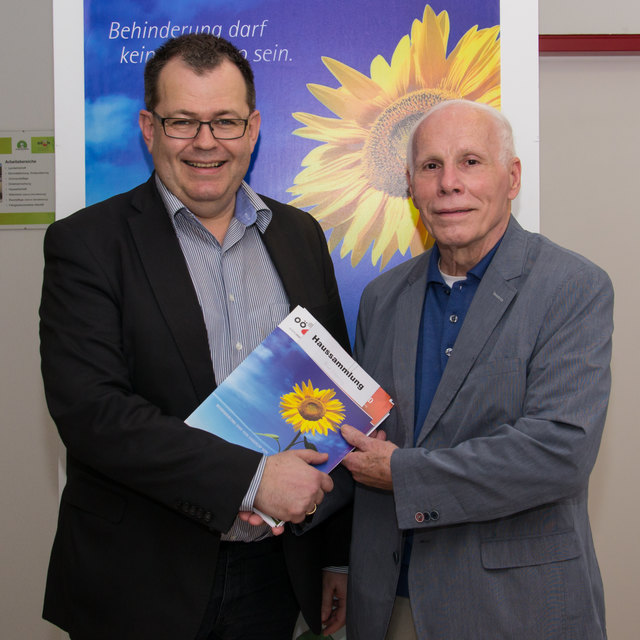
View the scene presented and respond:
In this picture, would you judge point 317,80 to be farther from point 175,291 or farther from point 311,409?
point 311,409

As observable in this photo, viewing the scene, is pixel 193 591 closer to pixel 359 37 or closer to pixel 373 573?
pixel 373 573

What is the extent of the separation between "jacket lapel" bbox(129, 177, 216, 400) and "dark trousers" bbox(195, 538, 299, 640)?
524 mm

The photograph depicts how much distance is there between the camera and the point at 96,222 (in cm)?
187

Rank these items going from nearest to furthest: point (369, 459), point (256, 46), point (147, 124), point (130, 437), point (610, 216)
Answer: point (130, 437) → point (369, 459) → point (147, 124) → point (256, 46) → point (610, 216)

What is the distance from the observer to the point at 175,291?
5.98 ft

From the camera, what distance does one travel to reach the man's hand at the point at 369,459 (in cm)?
174

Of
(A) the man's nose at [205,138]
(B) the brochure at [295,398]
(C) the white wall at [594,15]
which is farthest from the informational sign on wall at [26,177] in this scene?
(C) the white wall at [594,15]

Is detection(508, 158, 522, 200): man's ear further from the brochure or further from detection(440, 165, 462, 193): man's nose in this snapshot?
the brochure

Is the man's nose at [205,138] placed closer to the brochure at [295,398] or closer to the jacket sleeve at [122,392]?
the jacket sleeve at [122,392]

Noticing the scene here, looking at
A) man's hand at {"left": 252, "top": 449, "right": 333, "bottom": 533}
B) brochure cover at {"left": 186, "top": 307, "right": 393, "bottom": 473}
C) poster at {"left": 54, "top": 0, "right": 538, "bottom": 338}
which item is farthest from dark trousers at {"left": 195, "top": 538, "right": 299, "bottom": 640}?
poster at {"left": 54, "top": 0, "right": 538, "bottom": 338}

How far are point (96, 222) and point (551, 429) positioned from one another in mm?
1389

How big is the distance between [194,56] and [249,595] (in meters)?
1.66

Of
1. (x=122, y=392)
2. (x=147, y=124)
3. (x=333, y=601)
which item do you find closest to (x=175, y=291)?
(x=122, y=392)

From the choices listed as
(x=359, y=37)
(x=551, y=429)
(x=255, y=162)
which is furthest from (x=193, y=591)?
(x=359, y=37)
